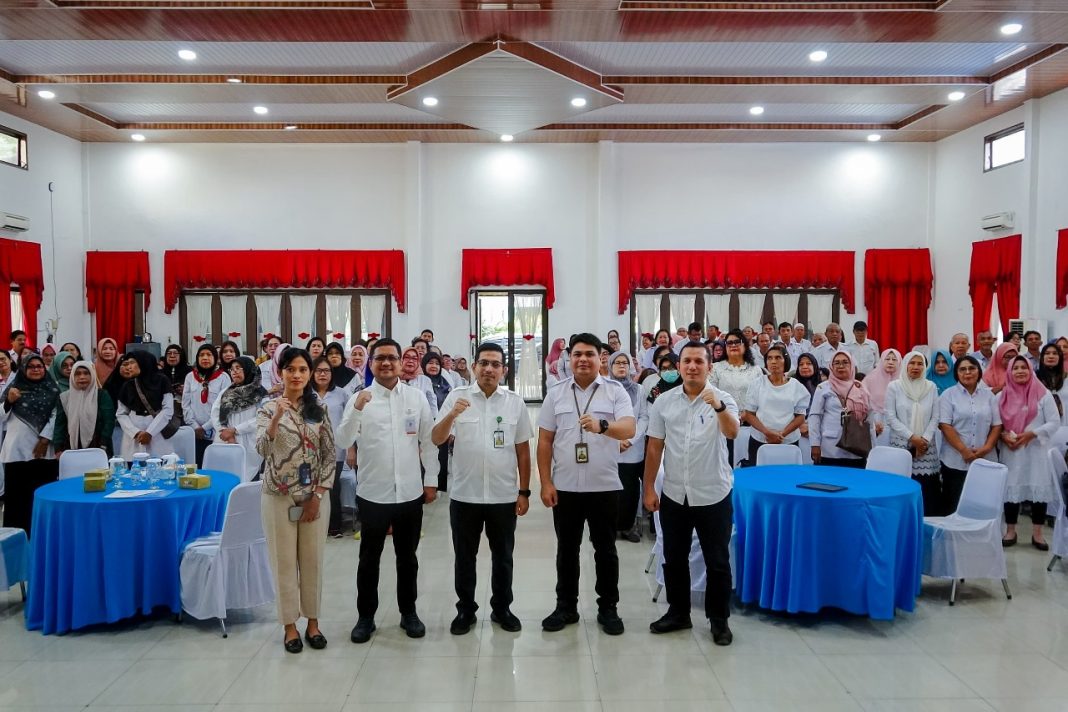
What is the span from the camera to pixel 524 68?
8.84 m

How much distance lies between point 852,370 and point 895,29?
4.43m

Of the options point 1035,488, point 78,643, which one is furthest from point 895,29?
point 78,643

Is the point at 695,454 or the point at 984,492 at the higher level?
the point at 695,454

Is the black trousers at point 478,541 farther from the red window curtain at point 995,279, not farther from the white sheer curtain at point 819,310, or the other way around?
the white sheer curtain at point 819,310

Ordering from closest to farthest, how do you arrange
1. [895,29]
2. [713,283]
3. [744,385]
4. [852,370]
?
[852,370] < [744,385] < [895,29] < [713,283]

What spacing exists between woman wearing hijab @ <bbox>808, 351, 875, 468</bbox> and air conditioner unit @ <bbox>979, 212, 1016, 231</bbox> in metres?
7.43

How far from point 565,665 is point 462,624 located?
66 centimetres

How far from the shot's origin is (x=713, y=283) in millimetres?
13242

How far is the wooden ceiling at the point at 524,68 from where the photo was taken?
7.44 metres

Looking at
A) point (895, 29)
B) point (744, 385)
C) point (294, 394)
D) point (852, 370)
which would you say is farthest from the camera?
point (895, 29)

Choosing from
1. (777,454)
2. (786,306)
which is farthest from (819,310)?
(777,454)

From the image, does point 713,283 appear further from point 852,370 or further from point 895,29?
point 852,370

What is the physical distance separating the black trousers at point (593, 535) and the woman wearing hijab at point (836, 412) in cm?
230

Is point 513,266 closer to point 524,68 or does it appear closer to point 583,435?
point 524,68
